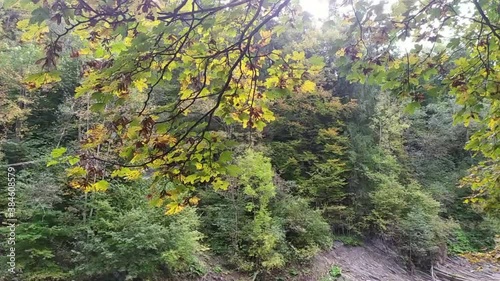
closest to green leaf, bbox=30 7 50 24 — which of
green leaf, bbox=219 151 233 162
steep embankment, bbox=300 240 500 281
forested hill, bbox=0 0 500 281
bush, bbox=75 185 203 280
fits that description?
forested hill, bbox=0 0 500 281

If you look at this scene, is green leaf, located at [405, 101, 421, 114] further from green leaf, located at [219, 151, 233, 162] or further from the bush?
the bush

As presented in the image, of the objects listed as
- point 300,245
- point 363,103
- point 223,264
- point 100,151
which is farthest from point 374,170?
point 100,151

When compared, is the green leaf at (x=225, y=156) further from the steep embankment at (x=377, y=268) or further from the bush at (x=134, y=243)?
the steep embankment at (x=377, y=268)

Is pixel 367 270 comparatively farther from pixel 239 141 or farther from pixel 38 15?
pixel 38 15

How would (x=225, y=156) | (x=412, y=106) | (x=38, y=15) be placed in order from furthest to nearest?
(x=412, y=106)
(x=225, y=156)
(x=38, y=15)

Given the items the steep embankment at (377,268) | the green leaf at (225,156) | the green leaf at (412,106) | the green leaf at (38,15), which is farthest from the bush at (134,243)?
the green leaf at (38,15)

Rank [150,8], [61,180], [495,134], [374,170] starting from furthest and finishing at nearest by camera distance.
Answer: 1. [374,170]
2. [61,180]
3. [495,134]
4. [150,8]

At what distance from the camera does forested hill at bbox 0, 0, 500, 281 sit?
144 centimetres

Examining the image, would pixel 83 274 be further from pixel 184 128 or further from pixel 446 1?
pixel 446 1

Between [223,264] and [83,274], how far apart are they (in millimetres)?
2656

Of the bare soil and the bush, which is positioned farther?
the bare soil

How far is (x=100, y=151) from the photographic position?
702 centimetres

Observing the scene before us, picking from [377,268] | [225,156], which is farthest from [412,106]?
[377,268]

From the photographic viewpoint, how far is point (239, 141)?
29.9 ft
